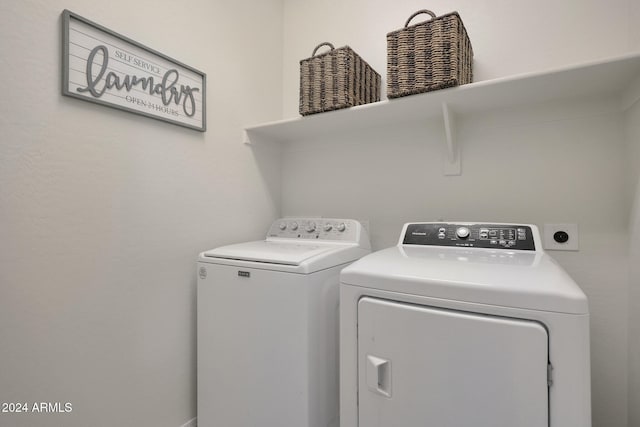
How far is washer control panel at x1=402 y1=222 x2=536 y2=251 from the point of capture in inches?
45.4

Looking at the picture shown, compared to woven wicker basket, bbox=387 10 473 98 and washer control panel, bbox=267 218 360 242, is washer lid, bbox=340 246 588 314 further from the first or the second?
woven wicker basket, bbox=387 10 473 98

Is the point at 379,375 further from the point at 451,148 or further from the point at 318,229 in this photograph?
the point at 451,148

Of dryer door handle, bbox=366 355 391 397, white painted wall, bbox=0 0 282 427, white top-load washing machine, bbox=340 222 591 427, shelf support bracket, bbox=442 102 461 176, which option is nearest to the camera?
white top-load washing machine, bbox=340 222 591 427

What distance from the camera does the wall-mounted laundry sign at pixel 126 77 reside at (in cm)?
107

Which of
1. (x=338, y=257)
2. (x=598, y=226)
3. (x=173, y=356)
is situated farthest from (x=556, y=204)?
(x=173, y=356)

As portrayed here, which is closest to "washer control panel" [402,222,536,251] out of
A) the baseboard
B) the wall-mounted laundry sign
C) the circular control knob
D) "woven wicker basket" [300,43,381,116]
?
the circular control knob

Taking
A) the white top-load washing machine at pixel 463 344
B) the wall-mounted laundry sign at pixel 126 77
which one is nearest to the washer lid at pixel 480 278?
the white top-load washing machine at pixel 463 344

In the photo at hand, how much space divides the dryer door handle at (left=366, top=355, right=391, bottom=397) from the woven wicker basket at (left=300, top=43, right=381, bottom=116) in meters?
1.11

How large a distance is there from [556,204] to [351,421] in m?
1.22

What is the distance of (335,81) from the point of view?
Result: 1.46m

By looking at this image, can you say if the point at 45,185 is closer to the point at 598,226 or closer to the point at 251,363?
the point at 251,363

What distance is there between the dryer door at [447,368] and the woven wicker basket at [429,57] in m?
0.90

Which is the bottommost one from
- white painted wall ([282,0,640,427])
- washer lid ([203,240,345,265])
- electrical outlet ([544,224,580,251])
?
washer lid ([203,240,345,265])

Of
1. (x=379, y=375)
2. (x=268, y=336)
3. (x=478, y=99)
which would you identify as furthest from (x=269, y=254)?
(x=478, y=99)
